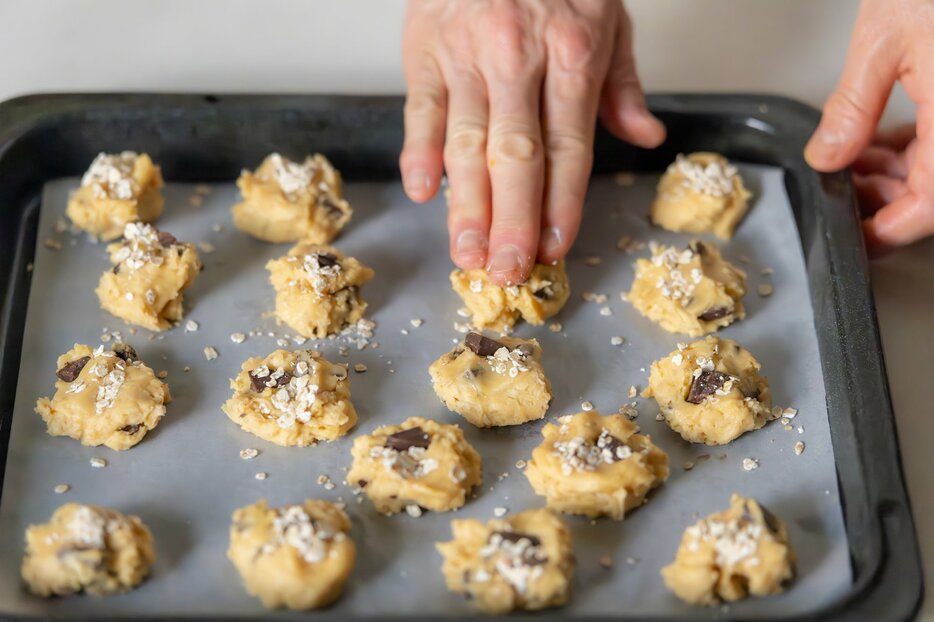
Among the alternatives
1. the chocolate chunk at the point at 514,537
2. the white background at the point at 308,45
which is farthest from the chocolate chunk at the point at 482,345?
the white background at the point at 308,45

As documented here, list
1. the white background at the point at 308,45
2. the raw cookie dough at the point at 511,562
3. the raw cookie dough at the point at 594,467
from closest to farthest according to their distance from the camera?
1. the raw cookie dough at the point at 511,562
2. the raw cookie dough at the point at 594,467
3. the white background at the point at 308,45

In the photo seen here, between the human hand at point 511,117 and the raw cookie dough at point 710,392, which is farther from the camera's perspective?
the human hand at point 511,117

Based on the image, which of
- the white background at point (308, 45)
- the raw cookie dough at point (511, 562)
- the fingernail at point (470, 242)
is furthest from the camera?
the white background at point (308, 45)

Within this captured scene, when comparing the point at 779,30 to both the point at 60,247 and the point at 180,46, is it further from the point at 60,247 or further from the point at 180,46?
the point at 60,247

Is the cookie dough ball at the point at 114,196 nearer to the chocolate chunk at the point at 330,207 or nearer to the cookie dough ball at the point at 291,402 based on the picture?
the chocolate chunk at the point at 330,207

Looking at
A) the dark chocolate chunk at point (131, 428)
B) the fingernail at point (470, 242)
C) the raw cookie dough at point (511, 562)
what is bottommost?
the raw cookie dough at point (511, 562)

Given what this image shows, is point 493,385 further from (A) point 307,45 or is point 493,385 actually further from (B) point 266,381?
(A) point 307,45

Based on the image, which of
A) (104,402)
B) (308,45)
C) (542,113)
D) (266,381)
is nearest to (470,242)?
(542,113)
